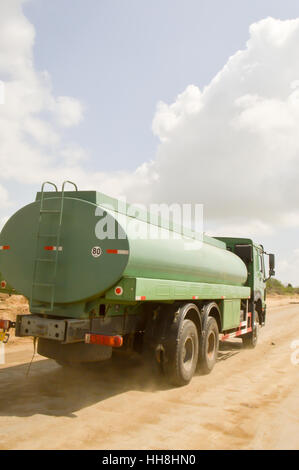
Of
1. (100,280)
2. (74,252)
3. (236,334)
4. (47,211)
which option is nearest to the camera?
A: (100,280)

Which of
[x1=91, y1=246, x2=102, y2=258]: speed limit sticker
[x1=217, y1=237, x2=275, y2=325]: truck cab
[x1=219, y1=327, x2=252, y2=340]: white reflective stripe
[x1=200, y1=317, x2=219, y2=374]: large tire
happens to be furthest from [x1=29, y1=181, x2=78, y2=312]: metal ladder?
[x1=217, y1=237, x2=275, y2=325]: truck cab

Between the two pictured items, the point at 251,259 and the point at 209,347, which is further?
the point at 251,259

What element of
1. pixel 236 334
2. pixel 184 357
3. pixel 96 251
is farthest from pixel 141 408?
pixel 236 334

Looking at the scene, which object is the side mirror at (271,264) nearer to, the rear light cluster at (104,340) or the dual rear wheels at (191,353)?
the dual rear wheels at (191,353)

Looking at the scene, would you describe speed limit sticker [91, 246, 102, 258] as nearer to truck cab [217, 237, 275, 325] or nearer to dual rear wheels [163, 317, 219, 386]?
dual rear wheels [163, 317, 219, 386]

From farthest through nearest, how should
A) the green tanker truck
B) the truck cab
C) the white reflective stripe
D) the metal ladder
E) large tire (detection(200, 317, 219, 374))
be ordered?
the truck cab → the white reflective stripe → large tire (detection(200, 317, 219, 374)) → the metal ladder → the green tanker truck

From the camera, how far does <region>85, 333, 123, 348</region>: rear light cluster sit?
5.77 m

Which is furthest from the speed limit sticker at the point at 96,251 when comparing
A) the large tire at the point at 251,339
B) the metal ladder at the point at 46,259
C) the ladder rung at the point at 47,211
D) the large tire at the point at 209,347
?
the large tire at the point at 251,339

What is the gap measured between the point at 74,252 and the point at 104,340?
1.41 meters

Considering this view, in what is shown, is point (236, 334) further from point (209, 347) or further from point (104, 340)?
point (104, 340)

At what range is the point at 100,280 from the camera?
19.5ft

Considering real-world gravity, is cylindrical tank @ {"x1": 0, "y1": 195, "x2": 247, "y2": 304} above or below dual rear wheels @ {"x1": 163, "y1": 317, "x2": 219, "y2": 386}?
above
